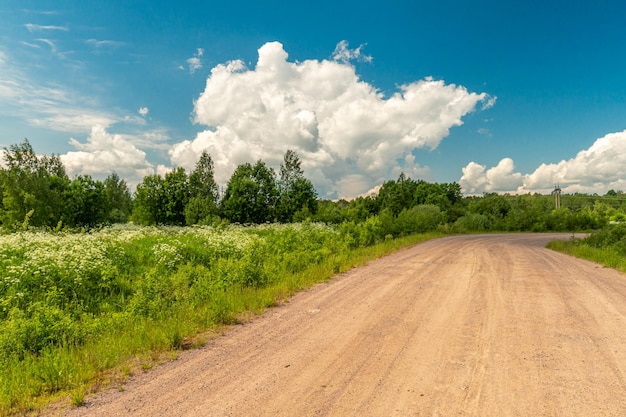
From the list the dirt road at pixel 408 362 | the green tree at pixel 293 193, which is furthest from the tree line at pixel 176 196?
the dirt road at pixel 408 362

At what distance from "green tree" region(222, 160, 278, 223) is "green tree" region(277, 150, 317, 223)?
1.56m

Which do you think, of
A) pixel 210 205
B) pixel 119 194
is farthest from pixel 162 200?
pixel 119 194

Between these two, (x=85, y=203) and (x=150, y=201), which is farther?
(x=150, y=201)

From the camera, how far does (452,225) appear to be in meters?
49.8

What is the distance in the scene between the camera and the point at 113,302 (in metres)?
9.79

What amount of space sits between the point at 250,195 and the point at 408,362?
53480mm

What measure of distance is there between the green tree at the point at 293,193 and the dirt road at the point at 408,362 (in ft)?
164

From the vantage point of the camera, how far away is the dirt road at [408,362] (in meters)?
4.05

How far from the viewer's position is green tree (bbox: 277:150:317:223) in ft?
195

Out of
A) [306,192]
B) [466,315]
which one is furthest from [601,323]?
[306,192]

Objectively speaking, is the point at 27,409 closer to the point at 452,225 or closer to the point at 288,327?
the point at 288,327

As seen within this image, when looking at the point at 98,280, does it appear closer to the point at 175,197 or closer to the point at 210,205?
the point at 210,205

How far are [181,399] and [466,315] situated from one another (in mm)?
5889

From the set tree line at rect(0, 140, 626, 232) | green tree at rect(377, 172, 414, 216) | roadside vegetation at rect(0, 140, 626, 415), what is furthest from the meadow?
green tree at rect(377, 172, 414, 216)
